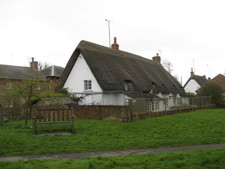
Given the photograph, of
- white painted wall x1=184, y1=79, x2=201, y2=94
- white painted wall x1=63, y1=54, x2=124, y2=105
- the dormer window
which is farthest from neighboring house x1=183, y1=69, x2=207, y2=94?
white painted wall x1=63, y1=54, x2=124, y2=105

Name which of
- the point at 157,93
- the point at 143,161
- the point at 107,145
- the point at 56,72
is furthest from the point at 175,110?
the point at 56,72

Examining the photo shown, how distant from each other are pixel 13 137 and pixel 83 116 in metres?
8.61

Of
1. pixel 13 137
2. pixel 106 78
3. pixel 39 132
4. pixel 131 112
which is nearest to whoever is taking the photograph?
pixel 13 137

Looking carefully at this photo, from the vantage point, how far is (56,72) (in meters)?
40.7

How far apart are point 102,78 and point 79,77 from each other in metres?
3.33

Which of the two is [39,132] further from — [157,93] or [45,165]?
[157,93]

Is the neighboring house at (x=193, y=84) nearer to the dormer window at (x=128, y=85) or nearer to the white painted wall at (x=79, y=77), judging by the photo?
the dormer window at (x=128, y=85)

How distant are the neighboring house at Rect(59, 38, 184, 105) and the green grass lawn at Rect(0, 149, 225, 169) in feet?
45.7

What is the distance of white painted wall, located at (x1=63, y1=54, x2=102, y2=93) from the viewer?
23062 mm

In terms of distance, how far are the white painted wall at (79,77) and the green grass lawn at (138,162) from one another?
16.0 meters

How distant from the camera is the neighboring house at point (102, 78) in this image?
22.1 metres

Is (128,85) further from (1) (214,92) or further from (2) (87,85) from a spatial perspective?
(1) (214,92)

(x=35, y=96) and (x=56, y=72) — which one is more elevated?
(x=56, y=72)

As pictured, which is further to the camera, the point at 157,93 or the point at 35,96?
the point at 157,93
